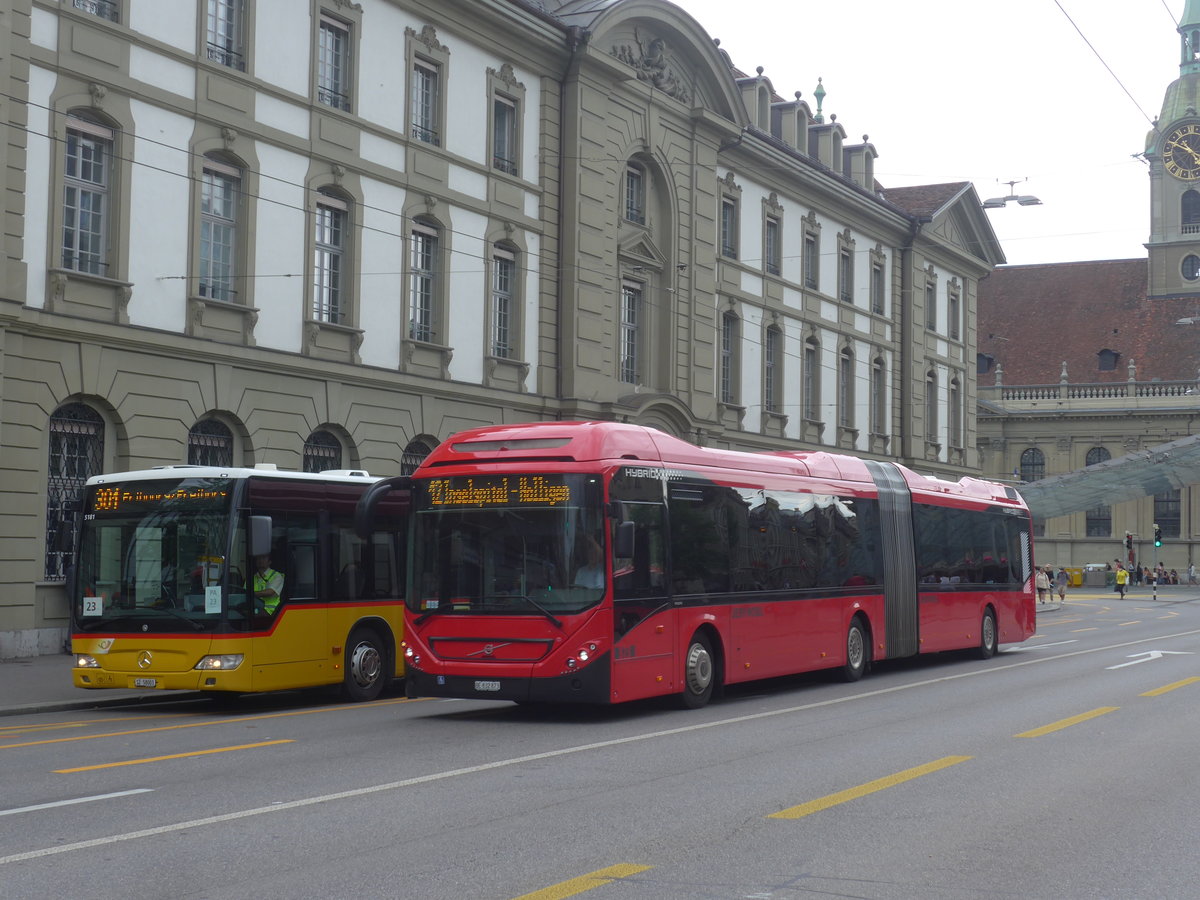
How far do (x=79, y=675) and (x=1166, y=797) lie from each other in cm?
1119

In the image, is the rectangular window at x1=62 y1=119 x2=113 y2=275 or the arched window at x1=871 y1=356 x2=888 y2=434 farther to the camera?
the arched window at x1=871 y1=356 x2=888 y2=434

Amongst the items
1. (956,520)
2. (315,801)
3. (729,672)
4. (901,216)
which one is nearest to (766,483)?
(729,672)

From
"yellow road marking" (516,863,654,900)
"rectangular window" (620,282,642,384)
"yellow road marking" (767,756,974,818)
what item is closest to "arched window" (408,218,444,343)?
"rectangular window" (620,282,642,384)

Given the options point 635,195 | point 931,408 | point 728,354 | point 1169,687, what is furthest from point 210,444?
point 931,408

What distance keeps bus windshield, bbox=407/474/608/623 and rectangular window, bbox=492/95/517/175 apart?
17.3 metres

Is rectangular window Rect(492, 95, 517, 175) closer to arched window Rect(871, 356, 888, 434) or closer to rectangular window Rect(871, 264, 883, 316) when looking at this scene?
rectangular window Rect(871, 264, 883, 316)

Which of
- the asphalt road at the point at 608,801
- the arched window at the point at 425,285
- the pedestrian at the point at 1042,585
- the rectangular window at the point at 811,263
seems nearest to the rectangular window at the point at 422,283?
the arched window at the point at 425,285

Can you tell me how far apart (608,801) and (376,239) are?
19806 mm

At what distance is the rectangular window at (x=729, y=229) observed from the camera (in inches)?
Result: 1591

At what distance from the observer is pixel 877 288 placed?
50.5 meters

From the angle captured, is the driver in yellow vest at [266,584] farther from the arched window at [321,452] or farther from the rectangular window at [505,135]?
the rectangular window at [505,135]

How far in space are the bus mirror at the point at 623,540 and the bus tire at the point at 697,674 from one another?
185 centimetres

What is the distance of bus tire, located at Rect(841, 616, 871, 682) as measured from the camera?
21031 mm

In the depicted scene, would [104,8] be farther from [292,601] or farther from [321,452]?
[292,601]
